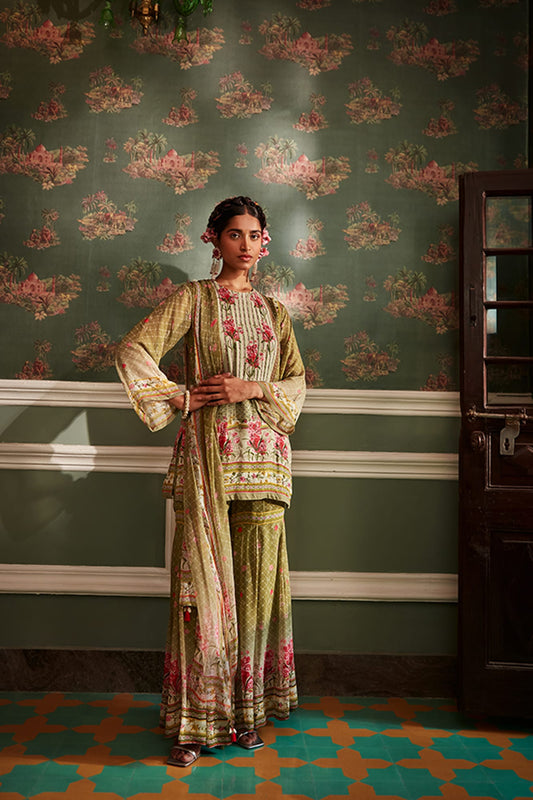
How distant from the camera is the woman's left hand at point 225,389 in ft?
7.65

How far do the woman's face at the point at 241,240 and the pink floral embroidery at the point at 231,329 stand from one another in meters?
0.21

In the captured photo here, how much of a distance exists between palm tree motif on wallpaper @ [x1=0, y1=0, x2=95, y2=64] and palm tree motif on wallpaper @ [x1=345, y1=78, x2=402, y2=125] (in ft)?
3.77

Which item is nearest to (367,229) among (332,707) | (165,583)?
(165,583)

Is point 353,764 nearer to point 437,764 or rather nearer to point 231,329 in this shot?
point 437,764

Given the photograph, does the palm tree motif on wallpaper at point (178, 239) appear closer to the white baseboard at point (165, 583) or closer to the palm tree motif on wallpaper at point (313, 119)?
the palm tree motif on wallpaper at point (313, 119)

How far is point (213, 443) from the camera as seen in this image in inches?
91.9

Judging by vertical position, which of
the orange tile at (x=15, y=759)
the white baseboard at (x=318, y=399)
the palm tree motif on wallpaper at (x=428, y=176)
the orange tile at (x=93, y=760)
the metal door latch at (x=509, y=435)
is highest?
the palm tree motif on wallpaper at (x=428, y=176)

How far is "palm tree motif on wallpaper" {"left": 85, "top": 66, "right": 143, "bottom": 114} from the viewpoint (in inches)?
116

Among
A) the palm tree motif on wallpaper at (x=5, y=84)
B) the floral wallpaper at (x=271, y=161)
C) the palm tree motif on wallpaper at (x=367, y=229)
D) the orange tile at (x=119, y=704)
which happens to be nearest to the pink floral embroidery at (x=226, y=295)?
the floral wallpaper at (x=271, y=161)

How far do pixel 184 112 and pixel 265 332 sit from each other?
44.8 inches

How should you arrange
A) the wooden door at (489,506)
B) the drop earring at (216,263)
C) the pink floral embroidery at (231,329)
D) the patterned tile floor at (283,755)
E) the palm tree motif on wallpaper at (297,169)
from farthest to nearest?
the palm tree motif on wallpaper at (297,169), the wooden door at (489,506), the drop earring at (216,263), the pink floral embroidery at (231,329), the patterned tile floor at (283,755)

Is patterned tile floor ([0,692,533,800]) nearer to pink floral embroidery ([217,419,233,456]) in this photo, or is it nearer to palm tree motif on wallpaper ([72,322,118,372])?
pink floral embroidery ([217,419,233,456])

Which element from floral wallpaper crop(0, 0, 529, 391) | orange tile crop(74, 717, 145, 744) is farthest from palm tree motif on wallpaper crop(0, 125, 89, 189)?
orange tile crop(74, 717, 145, 744)

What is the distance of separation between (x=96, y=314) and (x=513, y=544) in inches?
75.0
